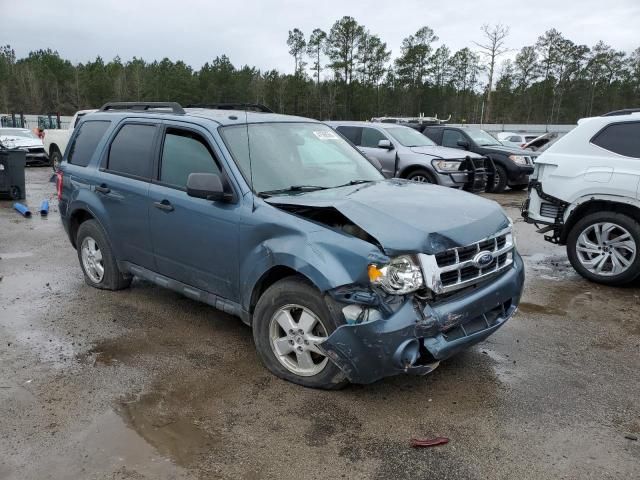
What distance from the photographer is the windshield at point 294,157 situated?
412 cm

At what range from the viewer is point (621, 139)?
19.4 feet

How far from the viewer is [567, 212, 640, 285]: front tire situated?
573 cm

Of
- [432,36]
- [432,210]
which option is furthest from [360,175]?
[432,36]

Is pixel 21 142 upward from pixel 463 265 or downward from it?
upward

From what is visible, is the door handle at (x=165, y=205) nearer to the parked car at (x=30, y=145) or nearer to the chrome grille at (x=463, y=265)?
the chrome grille at (x=463, y=265)

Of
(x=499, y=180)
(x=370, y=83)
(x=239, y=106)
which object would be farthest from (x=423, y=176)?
(x=370, y=83)

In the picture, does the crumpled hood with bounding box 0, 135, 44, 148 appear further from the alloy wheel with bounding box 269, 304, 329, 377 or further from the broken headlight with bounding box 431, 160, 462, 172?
the alloy wheel with bounding box 269, 304, 329, 377

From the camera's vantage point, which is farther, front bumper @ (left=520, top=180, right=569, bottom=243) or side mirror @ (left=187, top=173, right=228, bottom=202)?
front bumper @ (left=520, top=180, right=569, bottom=243)

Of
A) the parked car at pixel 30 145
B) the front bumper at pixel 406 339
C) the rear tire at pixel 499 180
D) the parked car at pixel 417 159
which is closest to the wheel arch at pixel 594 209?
the front bumper at pixel 406 339

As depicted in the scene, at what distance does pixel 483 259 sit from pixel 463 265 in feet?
0.68

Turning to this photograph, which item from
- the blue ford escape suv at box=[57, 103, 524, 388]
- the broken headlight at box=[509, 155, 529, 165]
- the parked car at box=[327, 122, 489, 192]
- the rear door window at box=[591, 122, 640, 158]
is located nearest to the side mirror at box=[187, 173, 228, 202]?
the blue ford escape suv at box=[57, 103, 524, 388]

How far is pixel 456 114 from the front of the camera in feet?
225

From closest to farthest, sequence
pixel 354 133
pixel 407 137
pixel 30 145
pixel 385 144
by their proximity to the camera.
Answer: pixel 385 144 < pixel 407 137 < pixel 354 133 < pixel 30 145

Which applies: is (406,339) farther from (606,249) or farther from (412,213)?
(606,249)
